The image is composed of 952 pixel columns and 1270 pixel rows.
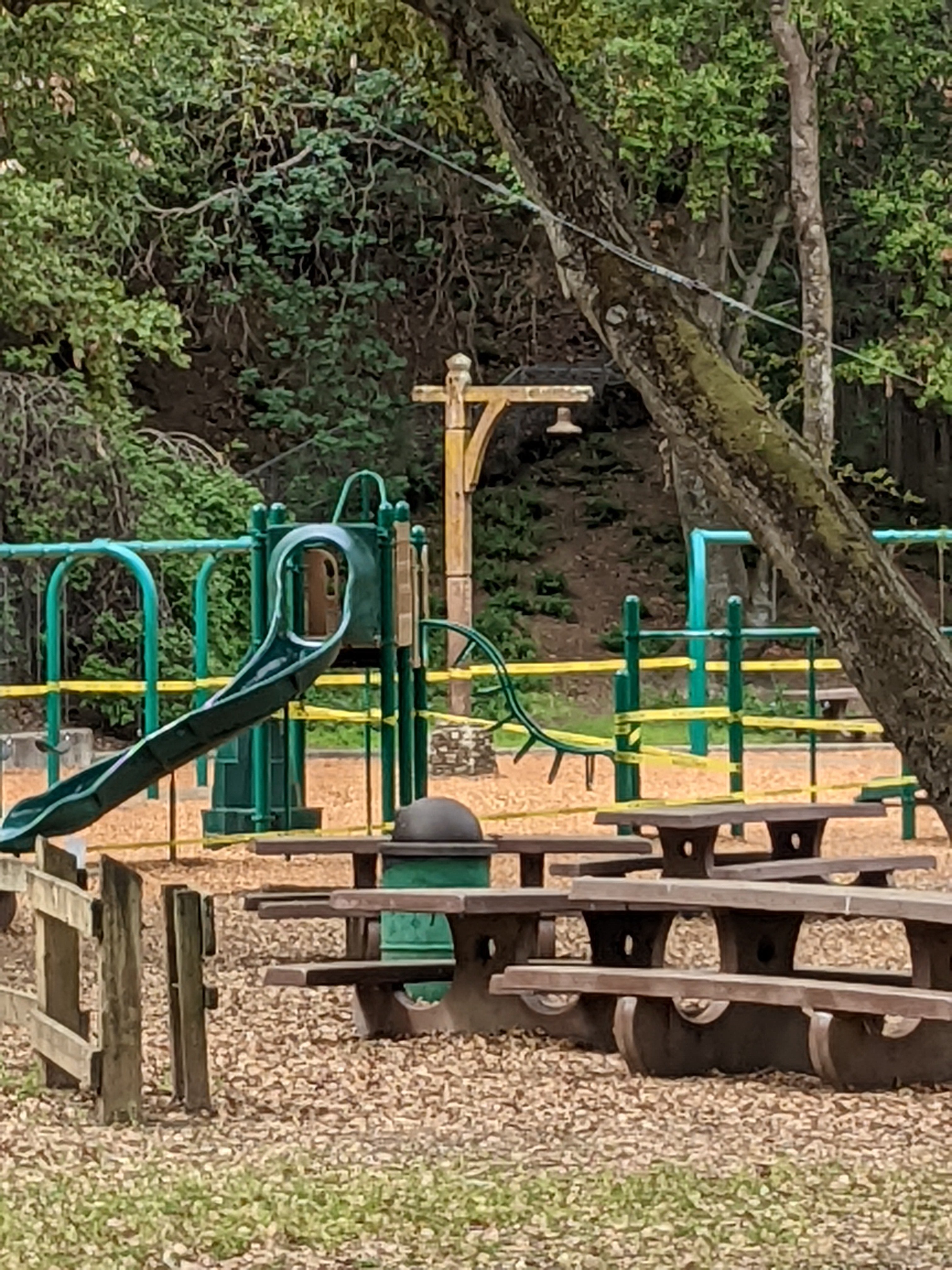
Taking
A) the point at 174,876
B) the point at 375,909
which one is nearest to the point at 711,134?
the point at 174,876

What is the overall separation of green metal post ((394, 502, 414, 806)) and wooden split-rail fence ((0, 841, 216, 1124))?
508 centimetres

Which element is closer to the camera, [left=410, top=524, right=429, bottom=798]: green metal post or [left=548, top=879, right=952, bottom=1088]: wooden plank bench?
[left=548, top=879, right=952, bottom=1088]: wooden plank bench

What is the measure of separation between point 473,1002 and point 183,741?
2831 millimetres

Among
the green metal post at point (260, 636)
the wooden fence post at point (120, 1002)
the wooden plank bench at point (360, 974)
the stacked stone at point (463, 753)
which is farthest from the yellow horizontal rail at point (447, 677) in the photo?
the wooden fence post at point (120, 1002)

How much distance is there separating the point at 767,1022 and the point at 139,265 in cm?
1842

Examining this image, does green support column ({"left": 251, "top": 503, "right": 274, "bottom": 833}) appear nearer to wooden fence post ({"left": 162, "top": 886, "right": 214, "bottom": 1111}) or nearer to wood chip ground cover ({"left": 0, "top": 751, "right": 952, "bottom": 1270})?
wood chip ground cover ({"left": 0, "top": 751, "right": 952, "bottom": 1270})

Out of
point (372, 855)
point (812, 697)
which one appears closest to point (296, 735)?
point (812, 697)

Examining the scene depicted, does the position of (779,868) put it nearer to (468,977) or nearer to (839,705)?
(468,977)

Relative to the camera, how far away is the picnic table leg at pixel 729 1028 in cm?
762

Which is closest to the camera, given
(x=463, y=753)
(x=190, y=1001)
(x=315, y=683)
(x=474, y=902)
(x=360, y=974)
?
(x=190, y=1001)

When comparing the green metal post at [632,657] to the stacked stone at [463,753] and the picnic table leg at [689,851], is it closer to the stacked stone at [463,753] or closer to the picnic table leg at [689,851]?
the stacked stone at [463,753]

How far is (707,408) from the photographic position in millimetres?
6656

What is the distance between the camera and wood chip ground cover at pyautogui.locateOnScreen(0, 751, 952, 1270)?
512cm

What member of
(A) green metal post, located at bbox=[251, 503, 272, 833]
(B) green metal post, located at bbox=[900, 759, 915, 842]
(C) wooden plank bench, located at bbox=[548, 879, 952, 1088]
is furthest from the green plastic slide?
(B) green metal post, located at bbox=[900, 759, 915, 842]
